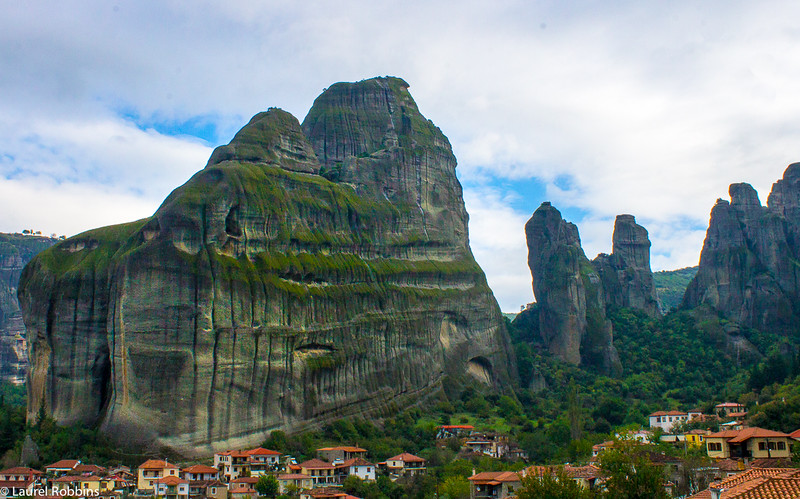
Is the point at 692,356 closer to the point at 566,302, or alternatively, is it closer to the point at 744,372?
the point at 744,372

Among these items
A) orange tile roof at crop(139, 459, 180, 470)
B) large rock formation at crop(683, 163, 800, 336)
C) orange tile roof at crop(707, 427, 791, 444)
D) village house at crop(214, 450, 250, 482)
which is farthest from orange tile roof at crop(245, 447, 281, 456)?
large rock formation at crop(683, 163, 800, 336)

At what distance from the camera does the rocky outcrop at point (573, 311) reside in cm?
14162

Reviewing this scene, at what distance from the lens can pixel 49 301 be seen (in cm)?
9225

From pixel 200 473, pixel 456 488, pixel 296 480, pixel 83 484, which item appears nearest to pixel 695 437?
pixel 456 488

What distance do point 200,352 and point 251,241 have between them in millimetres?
14422

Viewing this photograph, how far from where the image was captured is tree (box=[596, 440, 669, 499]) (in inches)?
1944

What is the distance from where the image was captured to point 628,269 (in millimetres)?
161875

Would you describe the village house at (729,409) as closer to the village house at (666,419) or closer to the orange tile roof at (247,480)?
the village house at (666,419)

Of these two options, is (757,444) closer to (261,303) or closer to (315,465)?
(315,465)

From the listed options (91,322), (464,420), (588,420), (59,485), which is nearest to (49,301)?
(91,322)

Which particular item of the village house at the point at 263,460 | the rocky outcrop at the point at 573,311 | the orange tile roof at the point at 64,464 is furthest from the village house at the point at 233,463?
the rocky outcrop at the point at 573,311

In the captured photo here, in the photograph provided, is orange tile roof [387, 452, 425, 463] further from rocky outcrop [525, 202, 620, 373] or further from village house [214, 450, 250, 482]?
rocky outcrop [525, 202, 620, 373]

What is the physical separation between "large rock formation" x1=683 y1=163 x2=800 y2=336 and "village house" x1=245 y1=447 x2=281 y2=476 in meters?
91.7

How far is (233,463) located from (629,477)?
38.3m
